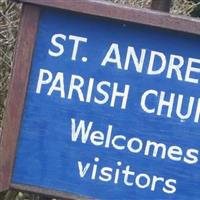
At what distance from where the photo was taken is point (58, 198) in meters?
2.57

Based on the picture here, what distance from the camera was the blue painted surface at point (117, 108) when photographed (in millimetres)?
2500

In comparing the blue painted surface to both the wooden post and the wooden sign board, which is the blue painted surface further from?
the wooden post

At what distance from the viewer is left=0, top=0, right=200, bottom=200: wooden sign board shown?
2.50m

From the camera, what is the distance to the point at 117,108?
8.25 feet

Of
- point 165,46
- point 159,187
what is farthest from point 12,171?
point 165,46

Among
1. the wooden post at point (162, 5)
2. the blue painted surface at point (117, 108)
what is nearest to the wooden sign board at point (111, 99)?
the blue painted surface at point (117, 108)

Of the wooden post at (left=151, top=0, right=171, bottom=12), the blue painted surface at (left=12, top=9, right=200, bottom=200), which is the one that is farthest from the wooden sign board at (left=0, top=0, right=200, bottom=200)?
the wooden post at (left=151, top=0, right=171, bottom=12)

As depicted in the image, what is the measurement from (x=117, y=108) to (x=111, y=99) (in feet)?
0.14

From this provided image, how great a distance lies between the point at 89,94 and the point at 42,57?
227mm

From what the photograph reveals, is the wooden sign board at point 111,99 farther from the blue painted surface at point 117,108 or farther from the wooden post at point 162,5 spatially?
the wooden post at point 162,5

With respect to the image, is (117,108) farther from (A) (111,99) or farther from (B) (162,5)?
(B) (162,5)

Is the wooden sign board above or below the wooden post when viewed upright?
below

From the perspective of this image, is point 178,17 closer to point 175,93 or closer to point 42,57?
point 175,93

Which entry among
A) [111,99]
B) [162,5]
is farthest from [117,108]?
[162,5]
